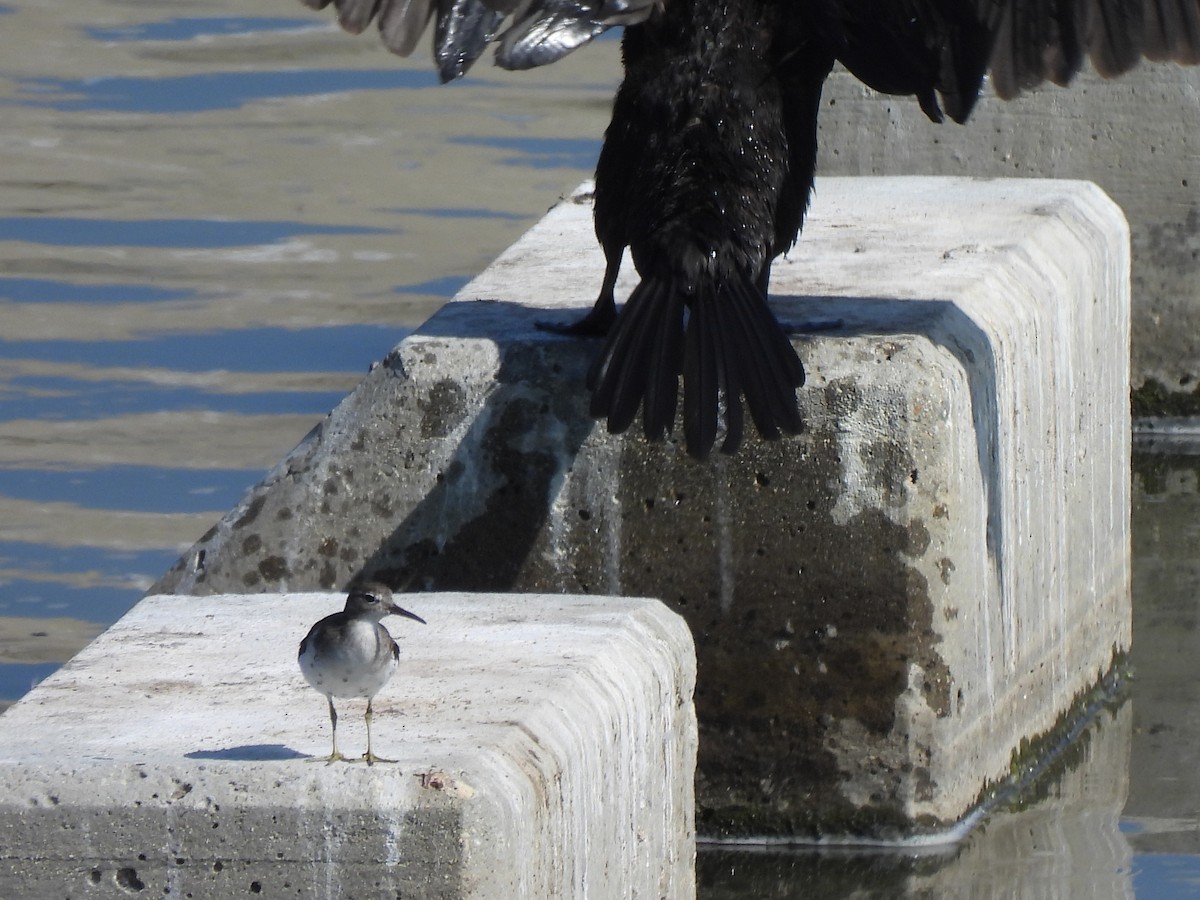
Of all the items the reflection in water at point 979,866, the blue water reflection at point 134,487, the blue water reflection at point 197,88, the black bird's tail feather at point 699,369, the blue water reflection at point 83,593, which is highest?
the blue water reflection at point 197,88

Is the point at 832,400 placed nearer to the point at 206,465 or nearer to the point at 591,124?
the point at 206,465

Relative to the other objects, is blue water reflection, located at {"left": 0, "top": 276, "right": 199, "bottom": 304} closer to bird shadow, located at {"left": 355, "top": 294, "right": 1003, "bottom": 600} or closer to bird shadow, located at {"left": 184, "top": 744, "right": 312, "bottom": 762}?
bird shadow, located at {"left": 355, "top": 294, "right": 1003, "bottom": 600}

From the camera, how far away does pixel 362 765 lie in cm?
262

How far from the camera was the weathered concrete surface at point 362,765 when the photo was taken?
2582 millimetres

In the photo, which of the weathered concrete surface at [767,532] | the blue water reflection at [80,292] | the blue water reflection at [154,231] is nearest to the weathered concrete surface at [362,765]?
the weathered concrete surface at [767,532]

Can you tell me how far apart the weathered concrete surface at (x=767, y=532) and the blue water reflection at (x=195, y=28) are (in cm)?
870

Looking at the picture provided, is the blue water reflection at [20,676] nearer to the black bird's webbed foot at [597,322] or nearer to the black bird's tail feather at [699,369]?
the black bird's webbed foot at [597,322]

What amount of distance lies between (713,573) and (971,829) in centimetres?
67

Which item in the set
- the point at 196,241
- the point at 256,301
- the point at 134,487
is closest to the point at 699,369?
the point at 134,487

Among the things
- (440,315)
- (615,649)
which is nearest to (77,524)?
(440,315)

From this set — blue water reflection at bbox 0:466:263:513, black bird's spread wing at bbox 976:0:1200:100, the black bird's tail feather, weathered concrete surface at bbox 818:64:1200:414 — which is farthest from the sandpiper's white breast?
weathered concrete surface at bbox 818:64:1200:414

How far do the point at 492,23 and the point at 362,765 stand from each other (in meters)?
2.11

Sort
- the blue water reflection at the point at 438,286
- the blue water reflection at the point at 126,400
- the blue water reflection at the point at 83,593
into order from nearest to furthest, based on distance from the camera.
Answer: the blue water reflection at the point at 83,593 < the blue water reflection at the point at 126,400 < the blue water reflection at the point at 438,286

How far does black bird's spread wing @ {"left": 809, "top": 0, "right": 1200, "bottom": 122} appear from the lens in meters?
4.47
